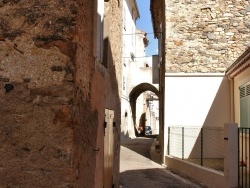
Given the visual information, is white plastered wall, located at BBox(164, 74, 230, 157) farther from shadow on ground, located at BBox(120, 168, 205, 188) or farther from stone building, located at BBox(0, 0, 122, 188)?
stone building, located at BBox(0, 0, 122, 188)

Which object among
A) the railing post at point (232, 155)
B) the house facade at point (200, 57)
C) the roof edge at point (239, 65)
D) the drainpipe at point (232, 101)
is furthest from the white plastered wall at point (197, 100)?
the railing post at point (232, 155)

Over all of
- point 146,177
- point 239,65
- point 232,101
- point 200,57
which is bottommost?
point 146,177

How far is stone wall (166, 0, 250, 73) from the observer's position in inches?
586

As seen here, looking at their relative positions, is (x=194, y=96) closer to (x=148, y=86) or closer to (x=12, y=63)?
(x=12, y=63)

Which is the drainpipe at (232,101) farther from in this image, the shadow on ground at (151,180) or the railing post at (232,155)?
the railing post at (232,155)

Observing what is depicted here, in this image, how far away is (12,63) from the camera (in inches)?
170

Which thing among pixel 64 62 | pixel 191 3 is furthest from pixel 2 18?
pixel 191 3

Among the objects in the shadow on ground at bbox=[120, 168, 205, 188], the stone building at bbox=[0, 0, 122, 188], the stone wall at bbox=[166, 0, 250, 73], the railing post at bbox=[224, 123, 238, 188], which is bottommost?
the shadow on ground at bbox=[120, 168, 205, 188]

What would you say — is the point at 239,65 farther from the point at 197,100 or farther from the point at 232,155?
the point at 232,155

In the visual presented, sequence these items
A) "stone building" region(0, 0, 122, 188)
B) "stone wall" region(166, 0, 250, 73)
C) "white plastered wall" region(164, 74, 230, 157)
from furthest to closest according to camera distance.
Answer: "stone wall" region(166, 0, 250, 73) → "white plastered wall" region(164, 74, 230, 157) → "stone building" region(0, 0, 122, 188)

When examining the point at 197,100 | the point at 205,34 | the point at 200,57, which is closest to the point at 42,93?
the point at 197,100

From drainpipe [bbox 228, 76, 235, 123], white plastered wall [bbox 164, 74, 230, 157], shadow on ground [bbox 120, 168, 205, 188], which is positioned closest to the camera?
shadow on ground [bbox 120, 168, 205, 188]

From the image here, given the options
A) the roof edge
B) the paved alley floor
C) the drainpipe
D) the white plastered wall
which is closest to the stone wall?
the white plastered wall

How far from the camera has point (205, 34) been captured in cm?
1510
